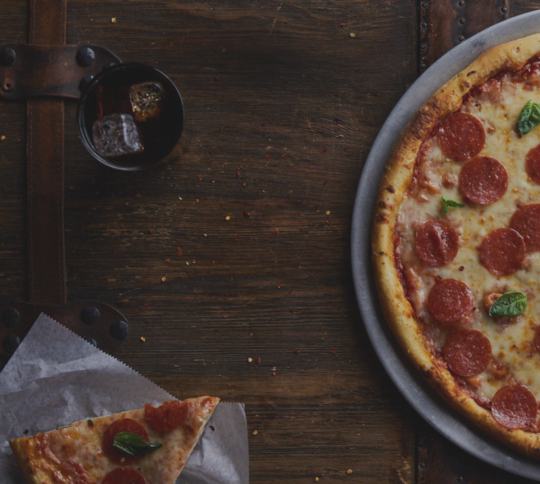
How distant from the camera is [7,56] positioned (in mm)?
2879

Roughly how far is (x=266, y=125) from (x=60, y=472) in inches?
80.5

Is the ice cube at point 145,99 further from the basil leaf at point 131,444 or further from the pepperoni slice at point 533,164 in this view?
the pepperoni slice at point 533,164

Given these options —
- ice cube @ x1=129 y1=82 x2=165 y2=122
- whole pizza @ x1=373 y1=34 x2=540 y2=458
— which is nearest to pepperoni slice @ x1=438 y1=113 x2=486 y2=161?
whole pizza @ x1=373 y1=34 x2=540 y2=458

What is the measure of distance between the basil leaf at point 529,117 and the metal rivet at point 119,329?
2.22 m

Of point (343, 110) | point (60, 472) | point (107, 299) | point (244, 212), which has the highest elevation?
point (343, 110)

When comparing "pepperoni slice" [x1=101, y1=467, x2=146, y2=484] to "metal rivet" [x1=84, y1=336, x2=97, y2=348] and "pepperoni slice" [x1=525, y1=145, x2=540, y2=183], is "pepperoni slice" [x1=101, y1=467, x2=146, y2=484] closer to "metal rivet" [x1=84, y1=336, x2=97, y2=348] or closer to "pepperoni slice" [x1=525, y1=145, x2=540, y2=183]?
"metal rivet" [x1=84, y1=336, x2=97, y2=348]

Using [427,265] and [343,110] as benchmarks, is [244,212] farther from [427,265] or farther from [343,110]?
[427,265]

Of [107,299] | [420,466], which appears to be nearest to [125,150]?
[107,299]

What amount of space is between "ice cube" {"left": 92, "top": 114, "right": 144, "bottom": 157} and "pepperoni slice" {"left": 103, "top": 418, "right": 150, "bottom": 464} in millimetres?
1343

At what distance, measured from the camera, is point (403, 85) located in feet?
9.56

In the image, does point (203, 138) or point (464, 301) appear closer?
point (464, 301)

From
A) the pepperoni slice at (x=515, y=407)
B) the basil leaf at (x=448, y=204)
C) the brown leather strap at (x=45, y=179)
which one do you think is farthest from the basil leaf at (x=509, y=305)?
the brown leather strap at (x=45, y=179)

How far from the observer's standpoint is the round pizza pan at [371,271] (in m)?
2.74

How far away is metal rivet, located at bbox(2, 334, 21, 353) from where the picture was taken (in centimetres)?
285
